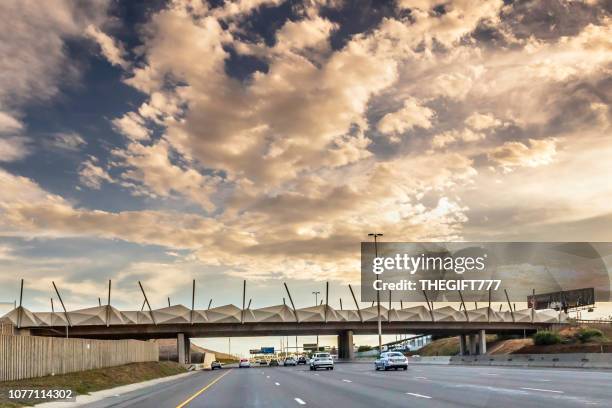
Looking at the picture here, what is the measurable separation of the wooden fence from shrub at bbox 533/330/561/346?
71089 millimetres

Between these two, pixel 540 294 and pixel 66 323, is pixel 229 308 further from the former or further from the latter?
pixel 540 294

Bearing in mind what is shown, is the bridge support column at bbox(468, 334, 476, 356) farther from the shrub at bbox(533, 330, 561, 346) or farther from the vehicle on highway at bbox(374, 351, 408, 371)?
the vehicle on highway at bbox(374, 351, 408, 371)

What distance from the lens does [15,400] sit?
1933 centimetres

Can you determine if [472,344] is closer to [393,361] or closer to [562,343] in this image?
[562,343]

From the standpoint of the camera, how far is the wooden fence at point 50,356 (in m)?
25.2

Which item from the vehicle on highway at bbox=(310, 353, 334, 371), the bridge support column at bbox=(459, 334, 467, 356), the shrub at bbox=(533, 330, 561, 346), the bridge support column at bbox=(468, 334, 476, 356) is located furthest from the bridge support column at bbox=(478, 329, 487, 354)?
the vehicle on highway at bbox=(310, 353, 334, 371)

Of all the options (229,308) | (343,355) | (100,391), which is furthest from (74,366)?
(343,355)

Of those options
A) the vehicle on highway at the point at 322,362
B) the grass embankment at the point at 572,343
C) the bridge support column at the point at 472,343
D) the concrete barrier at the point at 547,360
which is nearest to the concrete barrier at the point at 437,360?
the concrete barrier at the point at 547,360

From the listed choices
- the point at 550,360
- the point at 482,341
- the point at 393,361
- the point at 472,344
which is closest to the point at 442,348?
the point at 472,344

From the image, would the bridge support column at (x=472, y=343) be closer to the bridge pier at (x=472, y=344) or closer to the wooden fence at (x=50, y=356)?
the bridge pier at (x=472, y=344)

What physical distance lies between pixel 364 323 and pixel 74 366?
8597 cm

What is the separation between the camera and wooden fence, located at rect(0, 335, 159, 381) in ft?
82.8

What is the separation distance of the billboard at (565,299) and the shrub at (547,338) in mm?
36406

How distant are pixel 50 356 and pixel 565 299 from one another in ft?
434
